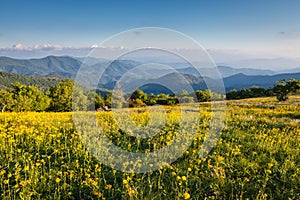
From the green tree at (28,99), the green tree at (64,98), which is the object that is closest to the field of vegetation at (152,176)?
the green tree at (28,99)

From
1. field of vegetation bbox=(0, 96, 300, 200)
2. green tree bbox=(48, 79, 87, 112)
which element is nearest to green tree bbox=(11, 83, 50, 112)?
green tree bbox=(48, 79, 87, 112)

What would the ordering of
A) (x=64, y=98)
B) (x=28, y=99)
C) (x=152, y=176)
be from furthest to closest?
(x=64, y=98)
(x=28, y=99)
(x=152, y=176)

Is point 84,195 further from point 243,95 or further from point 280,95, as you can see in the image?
point 243,95

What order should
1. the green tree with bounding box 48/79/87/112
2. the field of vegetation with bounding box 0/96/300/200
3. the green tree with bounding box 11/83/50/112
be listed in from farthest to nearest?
the green tree with bounding box 48/79/87/112 → the green tree with bounding box 11/83/50/112 → the field of vegetation with bounding box 0/96/300/200

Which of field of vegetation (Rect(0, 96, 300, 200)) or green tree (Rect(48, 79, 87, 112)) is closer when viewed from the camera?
field of vegetation (Rect(0, 96, 300, 200))

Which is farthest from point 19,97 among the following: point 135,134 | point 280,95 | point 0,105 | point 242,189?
point 242,189

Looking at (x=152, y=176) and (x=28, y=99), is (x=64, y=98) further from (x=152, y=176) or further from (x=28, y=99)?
(x=152, y=176)

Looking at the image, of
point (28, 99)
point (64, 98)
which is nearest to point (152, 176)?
point (28, 99)

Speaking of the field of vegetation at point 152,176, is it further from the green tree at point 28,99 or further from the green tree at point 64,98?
the green tree at point 64,98

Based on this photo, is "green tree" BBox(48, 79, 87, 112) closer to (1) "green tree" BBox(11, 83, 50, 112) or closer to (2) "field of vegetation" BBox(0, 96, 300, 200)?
(1) "green tree" BBox(11, 83, 50, 112)

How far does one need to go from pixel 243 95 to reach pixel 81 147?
9257 centimetres

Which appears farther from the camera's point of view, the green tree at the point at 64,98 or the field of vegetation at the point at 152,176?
the green tree at the point at 64,98

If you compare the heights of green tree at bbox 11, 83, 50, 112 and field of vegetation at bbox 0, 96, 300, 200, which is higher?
field of vegetation at bbox 0, 96, 300, 200

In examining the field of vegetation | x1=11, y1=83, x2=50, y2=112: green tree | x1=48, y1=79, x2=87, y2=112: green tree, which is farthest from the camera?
Answer: x1=48, y1=79, x2=87, y2=112: green tree
